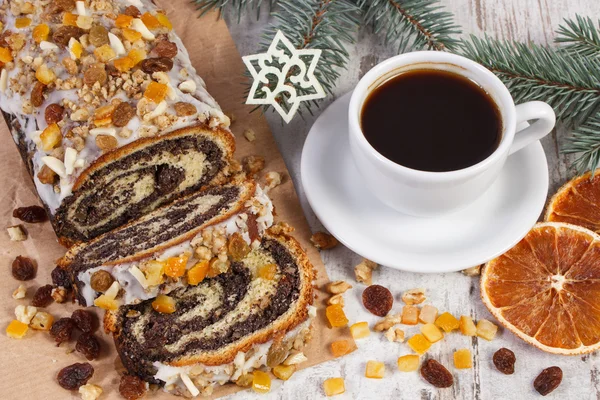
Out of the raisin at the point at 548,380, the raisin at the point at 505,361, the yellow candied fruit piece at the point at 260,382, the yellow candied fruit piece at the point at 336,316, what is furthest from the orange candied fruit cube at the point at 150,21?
the raisin at the point at 548,380

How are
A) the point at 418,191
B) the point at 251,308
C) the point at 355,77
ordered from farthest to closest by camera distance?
the point at 355,77 < the point at 251,308 < the point at 418,191

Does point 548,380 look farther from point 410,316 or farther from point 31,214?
point 31,214

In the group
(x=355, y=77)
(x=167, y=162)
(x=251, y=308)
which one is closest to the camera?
(x=251, y=308)

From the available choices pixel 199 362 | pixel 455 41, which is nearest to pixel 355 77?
pixel 455 41

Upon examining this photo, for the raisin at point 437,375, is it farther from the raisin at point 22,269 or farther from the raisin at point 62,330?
the raisin at point 22,269

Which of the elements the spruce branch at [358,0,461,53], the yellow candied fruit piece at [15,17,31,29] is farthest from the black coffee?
the yellow candied fruit piece at [15,17,31,29]

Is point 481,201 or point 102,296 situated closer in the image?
point 102,296

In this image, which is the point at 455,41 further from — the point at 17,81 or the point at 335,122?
the point at 17,81
